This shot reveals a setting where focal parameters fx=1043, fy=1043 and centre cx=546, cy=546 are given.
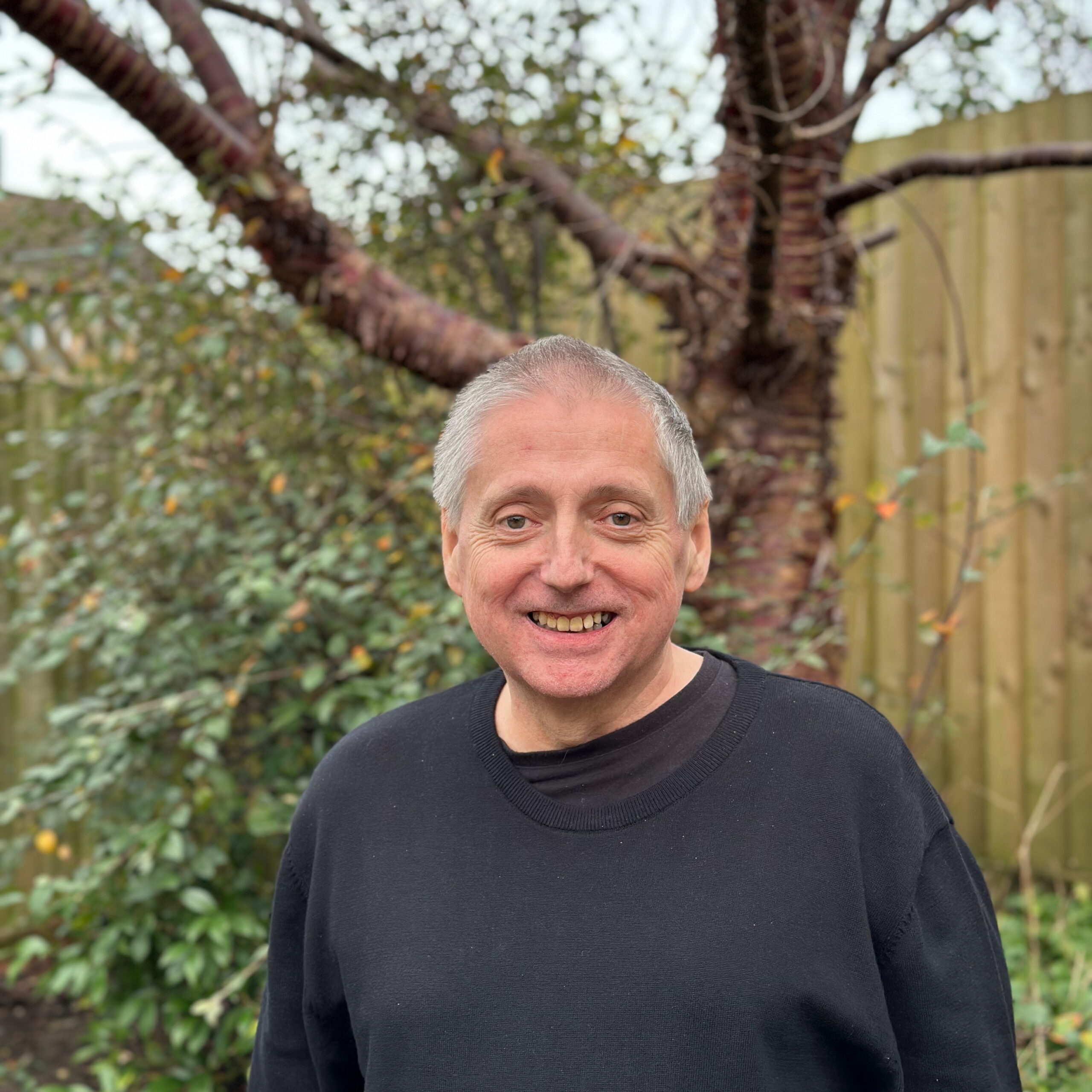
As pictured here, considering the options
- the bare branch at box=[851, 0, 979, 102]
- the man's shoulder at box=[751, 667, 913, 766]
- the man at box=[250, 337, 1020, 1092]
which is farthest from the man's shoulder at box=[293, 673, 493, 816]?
the bare branch at box=[851, 0, 979, 102]

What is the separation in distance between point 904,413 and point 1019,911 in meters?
1.63

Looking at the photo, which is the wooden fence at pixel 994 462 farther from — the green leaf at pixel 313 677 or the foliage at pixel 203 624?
the green leaf at pixel 313 677

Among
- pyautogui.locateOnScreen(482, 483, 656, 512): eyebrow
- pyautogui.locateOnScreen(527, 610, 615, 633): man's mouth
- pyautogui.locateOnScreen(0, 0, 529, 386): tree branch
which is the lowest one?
pyautogui.locateOnScreen(527, 610, 615, 633): man's mouth

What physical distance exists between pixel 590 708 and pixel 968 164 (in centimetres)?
192

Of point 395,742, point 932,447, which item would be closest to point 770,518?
point 932,447

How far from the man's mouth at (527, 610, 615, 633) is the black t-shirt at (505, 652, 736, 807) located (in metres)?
0.13

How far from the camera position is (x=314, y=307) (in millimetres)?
2615

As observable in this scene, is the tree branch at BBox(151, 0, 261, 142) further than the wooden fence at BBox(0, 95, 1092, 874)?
No

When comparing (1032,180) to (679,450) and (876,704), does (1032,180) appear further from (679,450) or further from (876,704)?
(679,450)

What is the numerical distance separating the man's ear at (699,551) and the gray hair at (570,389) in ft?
0.09

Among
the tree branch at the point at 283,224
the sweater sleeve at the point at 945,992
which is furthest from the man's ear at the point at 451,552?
the tree branch at the point at 283,224

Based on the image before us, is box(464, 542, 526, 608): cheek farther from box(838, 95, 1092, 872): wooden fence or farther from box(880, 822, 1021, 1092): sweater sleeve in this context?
box(838, 95, 1092, 872): wooden fence

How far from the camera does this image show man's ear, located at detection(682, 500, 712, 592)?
130cm

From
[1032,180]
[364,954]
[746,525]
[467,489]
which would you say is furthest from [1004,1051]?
[1032,180]
